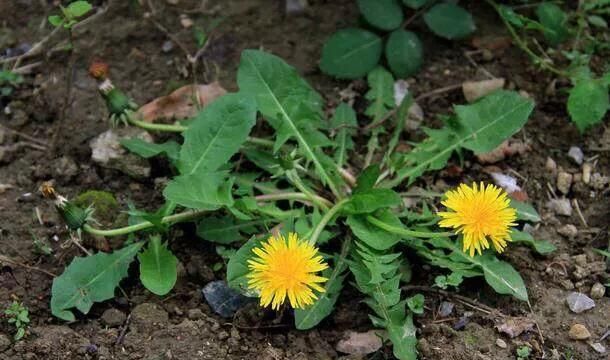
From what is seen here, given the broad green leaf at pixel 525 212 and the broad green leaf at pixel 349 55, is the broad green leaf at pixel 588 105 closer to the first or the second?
the broad green leaf at pixel 525 212

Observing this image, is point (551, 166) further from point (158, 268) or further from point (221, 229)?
point (158, 268)

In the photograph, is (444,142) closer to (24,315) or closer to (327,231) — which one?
(327,231)

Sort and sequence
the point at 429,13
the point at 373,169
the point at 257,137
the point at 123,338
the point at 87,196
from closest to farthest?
1. the point at 123,338
2. the point at 373,169
3. the point at 87,196
4. the point at 257,137
5. the point at 429,13

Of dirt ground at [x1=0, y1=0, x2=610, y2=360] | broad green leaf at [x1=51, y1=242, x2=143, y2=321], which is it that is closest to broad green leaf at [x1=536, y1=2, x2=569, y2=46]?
dirt ground at [x1=0, y1=0, x2=610, y2=360]

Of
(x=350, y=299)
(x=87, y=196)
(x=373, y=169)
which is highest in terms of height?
(x=373, y=169)

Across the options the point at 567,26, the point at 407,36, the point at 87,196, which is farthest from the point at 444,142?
the point at 87,196

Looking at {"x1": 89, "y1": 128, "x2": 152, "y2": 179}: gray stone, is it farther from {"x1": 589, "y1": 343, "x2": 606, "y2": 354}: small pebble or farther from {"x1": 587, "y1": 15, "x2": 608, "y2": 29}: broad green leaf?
{"x1": 587, "y1": 15, "x2": 608, "y2": 29}: broad green leaf
